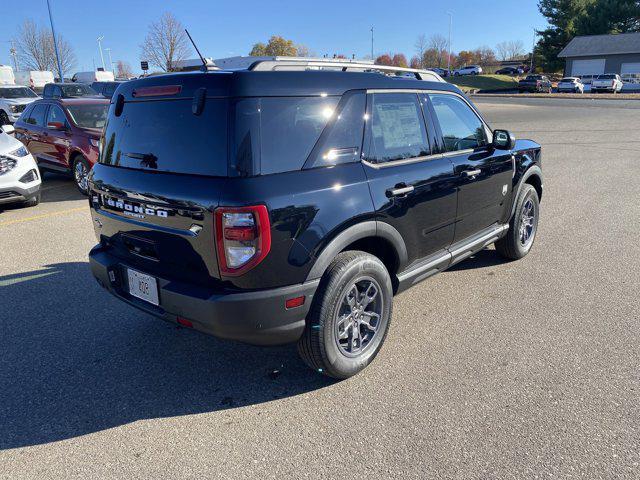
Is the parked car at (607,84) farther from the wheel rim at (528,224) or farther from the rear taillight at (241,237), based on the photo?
the rear taillight at (241,237)

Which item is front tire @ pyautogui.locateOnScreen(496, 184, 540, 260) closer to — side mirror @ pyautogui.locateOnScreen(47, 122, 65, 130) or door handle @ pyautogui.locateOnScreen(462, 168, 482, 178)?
door handle @ pyautogui.locateOnScreen(462, 168, 482, 178)

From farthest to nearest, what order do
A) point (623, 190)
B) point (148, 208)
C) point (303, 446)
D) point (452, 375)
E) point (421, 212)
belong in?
1. point (623, 190)
2. point (421, 212)
3. point (452, 375)
4. point (148, 208)
5. point (303, 446)

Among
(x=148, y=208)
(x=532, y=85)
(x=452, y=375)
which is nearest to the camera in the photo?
(x=148, y=208)

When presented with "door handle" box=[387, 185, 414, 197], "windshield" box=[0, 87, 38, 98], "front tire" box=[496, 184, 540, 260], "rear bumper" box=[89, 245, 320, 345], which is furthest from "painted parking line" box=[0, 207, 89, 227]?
"windshield" box=[0, 87, 38, 98]

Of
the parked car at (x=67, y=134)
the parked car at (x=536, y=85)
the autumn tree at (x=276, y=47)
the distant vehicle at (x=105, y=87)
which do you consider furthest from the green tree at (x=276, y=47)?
the parked car at (x=67, y=134)

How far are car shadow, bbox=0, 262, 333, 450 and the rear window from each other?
54.0 inches

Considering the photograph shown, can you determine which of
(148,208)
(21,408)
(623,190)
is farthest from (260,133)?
(623,190)

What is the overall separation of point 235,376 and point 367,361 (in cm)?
89

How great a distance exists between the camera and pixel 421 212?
3551mm

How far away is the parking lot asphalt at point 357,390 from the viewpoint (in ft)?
8.22

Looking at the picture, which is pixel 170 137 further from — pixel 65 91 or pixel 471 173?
pixel 65 91

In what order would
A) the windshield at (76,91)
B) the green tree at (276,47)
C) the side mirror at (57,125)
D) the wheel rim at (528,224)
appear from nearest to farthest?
the wheel rim at (528,224)
the side mirror at (57,125)
the windshield at (76,91)
the green tree at (276,47)

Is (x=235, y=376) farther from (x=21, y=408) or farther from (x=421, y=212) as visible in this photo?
(x=421, y=212)

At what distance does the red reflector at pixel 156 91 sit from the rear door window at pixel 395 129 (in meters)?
1.23
